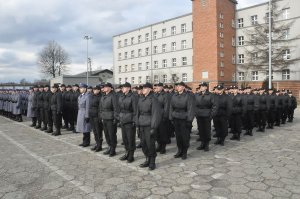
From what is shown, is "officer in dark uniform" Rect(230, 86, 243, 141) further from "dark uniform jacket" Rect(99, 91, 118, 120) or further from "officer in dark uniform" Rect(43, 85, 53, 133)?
"officer in dark uniform" Rect(43, 85, 53, 133)

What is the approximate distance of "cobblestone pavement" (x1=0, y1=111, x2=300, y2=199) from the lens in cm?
513

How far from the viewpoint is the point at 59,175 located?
6223 mm

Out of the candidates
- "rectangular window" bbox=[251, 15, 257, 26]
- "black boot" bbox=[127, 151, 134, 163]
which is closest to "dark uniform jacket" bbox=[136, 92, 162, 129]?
"black boot" bbox=[127, 151, 134, 163]

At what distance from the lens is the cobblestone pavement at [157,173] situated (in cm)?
513

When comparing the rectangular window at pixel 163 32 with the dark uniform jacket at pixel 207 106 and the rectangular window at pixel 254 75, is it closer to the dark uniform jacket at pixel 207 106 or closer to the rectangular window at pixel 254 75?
the rectangular window at pixel 254 75

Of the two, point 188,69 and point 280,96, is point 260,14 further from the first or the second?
point 280,96

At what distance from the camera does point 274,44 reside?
38.4m

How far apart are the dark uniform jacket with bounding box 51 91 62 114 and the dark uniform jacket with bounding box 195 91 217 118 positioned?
18.5ft

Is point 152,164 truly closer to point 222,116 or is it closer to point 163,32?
point 222,116

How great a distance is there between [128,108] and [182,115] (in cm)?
149

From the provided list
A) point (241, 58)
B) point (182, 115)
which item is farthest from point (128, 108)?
point (241, 58)

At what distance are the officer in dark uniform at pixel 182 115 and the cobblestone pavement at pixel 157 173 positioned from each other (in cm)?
42

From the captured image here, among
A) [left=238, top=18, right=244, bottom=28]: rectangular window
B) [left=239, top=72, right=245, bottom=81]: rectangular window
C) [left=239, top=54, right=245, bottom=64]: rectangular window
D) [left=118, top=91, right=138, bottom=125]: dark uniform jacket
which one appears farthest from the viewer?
[left=239, top=54, right=245, bottom=64]: rectangular window

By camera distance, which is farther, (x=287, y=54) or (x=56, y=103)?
(x=287, y=54)
